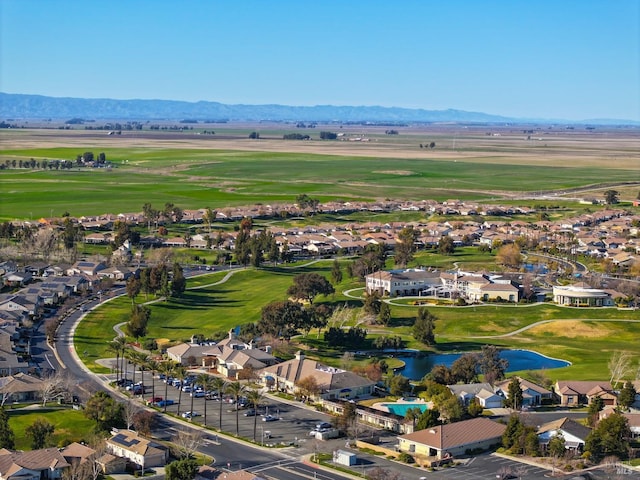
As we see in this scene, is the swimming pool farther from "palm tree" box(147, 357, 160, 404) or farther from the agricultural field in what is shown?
"palm tree" box(147, 357, 160, 404)

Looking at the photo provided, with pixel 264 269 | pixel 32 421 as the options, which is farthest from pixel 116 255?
pixel 32 421

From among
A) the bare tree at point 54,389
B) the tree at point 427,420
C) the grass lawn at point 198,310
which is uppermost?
the tree at point 427,420

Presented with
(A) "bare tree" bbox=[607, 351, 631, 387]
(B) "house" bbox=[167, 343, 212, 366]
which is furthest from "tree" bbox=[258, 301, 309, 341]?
(A) "bare tree" bbox=[607, 351, 631, 387]

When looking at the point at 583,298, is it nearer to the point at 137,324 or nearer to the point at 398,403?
the point at 398,403

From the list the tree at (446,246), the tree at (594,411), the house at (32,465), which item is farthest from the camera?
the tree at (446,246)

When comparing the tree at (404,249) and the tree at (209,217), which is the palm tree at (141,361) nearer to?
the tree at (404,249)

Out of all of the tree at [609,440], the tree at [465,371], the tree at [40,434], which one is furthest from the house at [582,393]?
→ the tree at [40,434]
